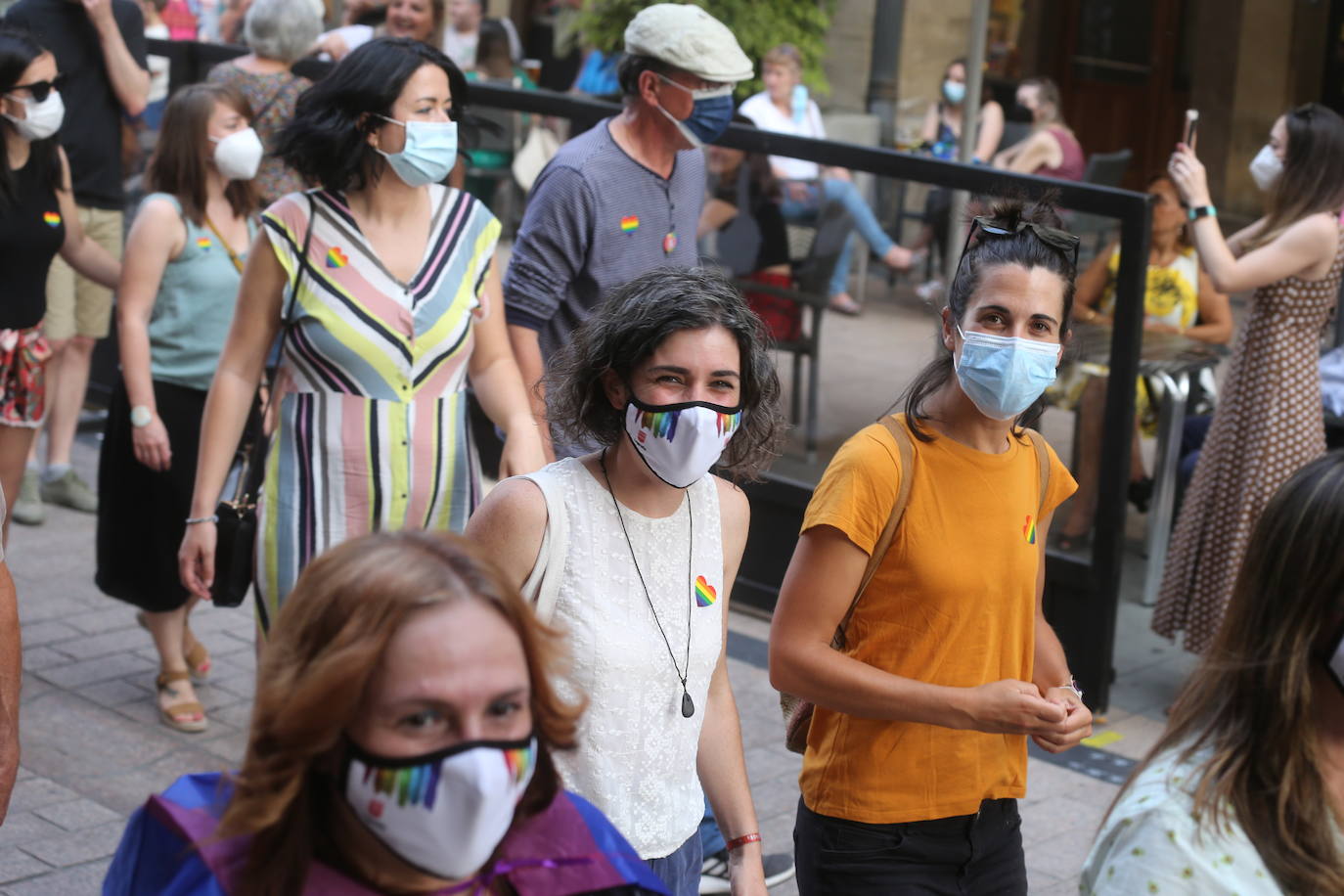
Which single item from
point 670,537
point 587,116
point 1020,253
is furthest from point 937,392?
point 587,116

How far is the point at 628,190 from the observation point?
4426 mm

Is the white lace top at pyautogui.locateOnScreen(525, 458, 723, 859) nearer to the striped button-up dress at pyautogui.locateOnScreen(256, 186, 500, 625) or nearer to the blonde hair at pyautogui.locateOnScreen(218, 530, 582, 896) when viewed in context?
the blonde hair at pyautogui.locateOnScreen(218, 530, 582, 896)

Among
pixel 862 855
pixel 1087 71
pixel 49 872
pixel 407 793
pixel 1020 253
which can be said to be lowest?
pixel 49 872

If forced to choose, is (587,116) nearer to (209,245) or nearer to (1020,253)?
(209,245)

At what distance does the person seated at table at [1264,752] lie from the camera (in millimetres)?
1850

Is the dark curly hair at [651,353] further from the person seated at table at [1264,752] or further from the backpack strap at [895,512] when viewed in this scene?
the person seated at table at [1264,752]

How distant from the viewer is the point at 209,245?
18.2 feet

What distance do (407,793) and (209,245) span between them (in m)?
4.17

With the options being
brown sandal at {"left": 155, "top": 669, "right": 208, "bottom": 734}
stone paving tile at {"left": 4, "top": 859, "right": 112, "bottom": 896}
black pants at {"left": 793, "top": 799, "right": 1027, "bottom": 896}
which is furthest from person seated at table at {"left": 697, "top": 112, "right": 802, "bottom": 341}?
black pants at {"left": 793, "top": 799, "right": 1027, "bottom": 896}

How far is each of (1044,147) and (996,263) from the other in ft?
26.8

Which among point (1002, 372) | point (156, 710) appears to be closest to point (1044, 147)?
point (156, 710)

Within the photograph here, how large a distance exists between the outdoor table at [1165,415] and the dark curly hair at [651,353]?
12.3 ft

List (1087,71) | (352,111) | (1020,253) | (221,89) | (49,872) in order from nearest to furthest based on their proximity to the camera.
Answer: (1020,253) < (352,111) < (49,872) < (221,89) < (1087,71)

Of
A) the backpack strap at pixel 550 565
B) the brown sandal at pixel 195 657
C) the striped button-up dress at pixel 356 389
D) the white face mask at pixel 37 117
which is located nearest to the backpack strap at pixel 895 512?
the backpack strap at pixel 550 565
